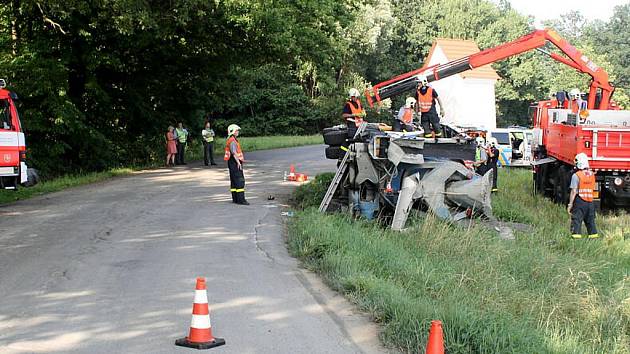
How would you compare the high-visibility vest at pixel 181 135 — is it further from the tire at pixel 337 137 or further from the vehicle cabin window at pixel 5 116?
the tire at pixel 337 137

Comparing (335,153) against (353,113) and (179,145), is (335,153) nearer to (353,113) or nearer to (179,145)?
(353,113)

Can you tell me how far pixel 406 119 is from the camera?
53.5 feet

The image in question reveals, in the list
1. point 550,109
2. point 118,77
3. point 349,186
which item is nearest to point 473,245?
point 349,186

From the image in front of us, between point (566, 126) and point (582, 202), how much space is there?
198 inches

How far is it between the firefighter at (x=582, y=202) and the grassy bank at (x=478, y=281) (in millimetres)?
311

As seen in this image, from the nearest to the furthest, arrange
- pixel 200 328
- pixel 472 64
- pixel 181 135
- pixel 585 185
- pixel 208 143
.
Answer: pixel 200 328, pixel 585 185, pixel 472 64, pixel 208 143, pixel 181 135

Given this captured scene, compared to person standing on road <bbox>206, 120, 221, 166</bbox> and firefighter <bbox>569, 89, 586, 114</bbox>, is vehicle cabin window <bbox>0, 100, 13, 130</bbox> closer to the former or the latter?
person standing on road <bbox>206, 120, 221, 166</bbox>

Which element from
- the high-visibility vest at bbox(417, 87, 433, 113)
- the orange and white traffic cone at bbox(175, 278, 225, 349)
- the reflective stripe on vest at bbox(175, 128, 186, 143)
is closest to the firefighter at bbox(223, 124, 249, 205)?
the high-visibility vest at bbox(417, 87, 433, 113)

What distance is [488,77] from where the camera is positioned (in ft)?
182

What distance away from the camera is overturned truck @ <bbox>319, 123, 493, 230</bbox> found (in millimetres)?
13680

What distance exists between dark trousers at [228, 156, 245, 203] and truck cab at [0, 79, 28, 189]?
14.0 feet

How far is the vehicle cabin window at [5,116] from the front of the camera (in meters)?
15.8

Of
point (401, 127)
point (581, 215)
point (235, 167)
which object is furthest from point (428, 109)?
point (235, 167)

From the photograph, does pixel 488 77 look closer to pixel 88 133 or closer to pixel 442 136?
pixel 88 133
